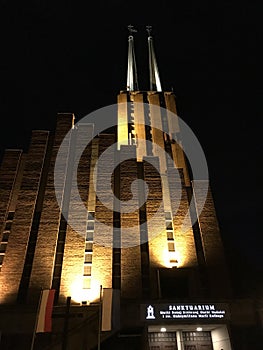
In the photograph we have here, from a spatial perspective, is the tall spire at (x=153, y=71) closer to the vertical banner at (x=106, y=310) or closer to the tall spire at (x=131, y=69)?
the tall spire at (x=131, y=69)

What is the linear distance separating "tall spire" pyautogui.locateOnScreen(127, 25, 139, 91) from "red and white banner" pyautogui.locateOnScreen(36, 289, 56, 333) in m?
31.3

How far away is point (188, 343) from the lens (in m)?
20.8

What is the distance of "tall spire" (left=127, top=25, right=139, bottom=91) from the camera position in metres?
45.3

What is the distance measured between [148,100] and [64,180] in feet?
51.9

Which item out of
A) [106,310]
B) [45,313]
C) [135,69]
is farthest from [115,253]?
[135,69]

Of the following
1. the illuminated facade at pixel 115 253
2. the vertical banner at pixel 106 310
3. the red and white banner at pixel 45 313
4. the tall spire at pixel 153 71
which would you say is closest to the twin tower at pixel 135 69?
the tall spire at pixel 153 71

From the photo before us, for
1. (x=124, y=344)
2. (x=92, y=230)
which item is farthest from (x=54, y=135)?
(x=124, y=344)

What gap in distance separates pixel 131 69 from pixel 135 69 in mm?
2855

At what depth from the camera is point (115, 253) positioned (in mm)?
23906

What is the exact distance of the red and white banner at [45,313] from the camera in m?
17.2

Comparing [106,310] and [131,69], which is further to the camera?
[131,69]

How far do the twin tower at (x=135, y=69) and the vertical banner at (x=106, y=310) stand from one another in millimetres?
31033

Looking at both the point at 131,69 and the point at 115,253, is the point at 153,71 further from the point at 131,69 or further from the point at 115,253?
the point at 115,253

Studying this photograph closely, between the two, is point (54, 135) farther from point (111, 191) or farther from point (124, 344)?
point (124, 344)
